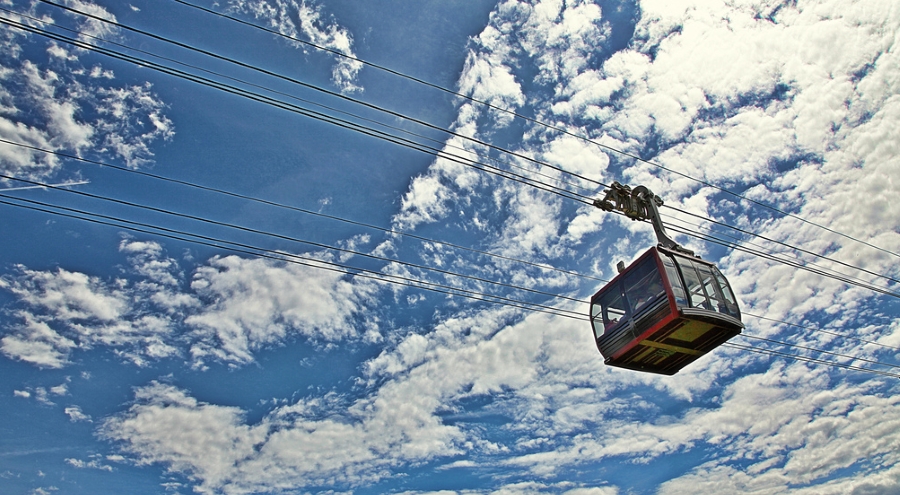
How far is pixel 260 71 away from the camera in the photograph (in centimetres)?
1270

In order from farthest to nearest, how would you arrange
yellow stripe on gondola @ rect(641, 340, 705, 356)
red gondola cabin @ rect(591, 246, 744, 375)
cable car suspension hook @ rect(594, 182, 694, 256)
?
cable car suspension hook @ rect(594, 182, 694, 256) → yellow stripe on gondola @ rect(641, 340, 705, 356) → red gondola cabin @ rect(591, 246, 744, 375)

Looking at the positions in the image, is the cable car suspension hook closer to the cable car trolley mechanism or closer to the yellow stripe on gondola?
the cable car trolley mechanism

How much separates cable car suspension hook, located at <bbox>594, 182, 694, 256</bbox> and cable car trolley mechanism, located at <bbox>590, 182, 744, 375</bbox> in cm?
3

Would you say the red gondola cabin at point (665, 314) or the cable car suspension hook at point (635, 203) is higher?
the cable car suspension hook at point (635, 203)

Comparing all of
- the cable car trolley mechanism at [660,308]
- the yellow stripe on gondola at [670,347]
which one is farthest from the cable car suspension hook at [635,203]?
the yellow stripe on gondola at [670,347]

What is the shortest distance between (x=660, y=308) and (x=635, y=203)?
4199 millimetres

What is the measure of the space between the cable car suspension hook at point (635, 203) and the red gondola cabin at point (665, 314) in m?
1.68

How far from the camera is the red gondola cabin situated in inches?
555

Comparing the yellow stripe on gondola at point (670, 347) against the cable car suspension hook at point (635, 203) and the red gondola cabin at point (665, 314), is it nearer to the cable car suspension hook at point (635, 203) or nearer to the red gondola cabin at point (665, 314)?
the red gondola cabin at point (665, 314)

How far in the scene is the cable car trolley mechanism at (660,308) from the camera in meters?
14.1

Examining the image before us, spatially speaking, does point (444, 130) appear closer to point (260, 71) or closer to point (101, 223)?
point (260, 71)

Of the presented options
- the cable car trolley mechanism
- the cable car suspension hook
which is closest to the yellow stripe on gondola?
the cable car trolley mechanism

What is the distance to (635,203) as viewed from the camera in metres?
17.1

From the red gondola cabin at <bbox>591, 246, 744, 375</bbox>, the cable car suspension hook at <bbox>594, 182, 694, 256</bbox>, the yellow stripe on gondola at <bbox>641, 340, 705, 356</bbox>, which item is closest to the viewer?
the red gondola cabin at <bbox>591, 246, 744, 375</bbox>
